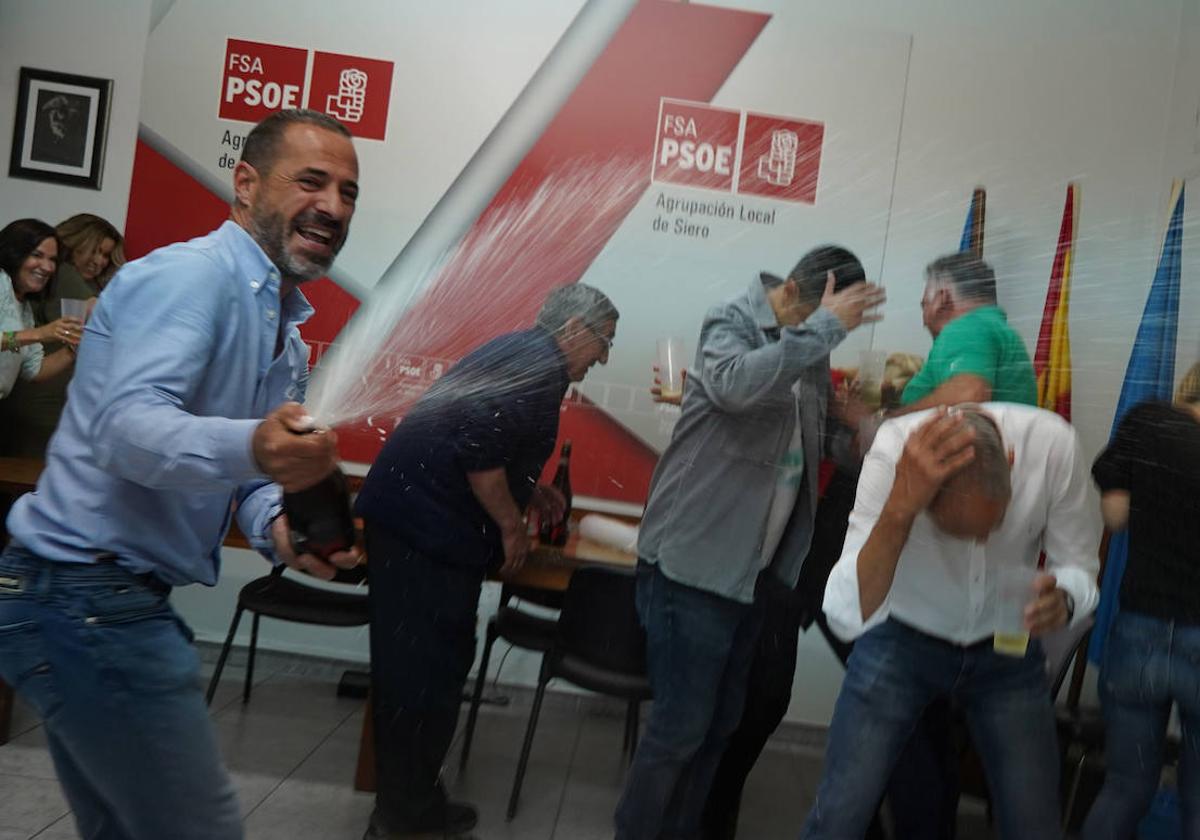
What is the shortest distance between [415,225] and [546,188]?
366 mm

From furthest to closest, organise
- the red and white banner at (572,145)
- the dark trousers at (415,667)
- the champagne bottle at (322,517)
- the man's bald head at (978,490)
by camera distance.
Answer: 1. the dark trousers at (415,667)
2. the red and white banner at (572,145)
3. the man's bald head at (978,490)
4. the champagne bottle at (322,517)

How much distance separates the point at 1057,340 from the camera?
1.11 metres

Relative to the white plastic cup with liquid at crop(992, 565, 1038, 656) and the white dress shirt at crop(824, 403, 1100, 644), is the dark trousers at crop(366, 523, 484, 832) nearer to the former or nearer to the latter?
the white dress shirt at crop(824, 403, 1100, 644)

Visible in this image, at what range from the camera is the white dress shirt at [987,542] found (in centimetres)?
97

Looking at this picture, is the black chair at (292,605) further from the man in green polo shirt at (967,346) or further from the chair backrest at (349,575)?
the man in green polo shirt at (967,346)

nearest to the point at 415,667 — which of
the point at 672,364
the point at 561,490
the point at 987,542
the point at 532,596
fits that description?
the point at 532,596

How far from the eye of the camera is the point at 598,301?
1195mm

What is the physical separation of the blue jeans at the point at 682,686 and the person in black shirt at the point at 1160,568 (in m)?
0.43

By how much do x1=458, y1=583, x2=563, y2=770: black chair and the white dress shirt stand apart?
2.15 feet

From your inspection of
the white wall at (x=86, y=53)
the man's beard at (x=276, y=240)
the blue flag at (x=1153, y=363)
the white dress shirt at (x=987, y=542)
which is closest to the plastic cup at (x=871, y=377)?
the white dress shirt at (x=987, y=542)

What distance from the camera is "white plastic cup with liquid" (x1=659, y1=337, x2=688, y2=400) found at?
1.22 metres

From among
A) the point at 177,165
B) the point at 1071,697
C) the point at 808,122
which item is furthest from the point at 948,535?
the point at 177,165

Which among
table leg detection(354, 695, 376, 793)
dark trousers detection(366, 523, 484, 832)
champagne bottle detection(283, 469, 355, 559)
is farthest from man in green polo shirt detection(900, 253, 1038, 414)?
table leg detection(354, 695, 376, 793)

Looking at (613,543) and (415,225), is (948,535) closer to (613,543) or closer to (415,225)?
(613,543)
